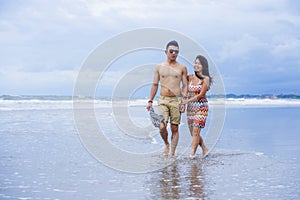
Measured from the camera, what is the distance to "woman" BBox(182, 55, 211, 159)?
702 centimetres

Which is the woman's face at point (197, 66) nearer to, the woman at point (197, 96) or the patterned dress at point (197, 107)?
the woman at point (197, 96)

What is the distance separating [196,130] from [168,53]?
4.44 feet

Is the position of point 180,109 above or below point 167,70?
below

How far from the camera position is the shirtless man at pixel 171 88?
7125 mm

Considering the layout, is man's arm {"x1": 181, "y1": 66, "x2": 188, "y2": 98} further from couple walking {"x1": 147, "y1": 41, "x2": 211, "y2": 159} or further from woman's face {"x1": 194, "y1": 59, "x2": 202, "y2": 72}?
woman's face {"x1": 194, "y1": 59, "x2": 202, "y2": 72}

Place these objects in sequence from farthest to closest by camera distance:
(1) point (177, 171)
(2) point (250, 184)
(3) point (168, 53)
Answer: (3) point (168, 53) < (1) point (177, 171) < (2) point (250, 184)

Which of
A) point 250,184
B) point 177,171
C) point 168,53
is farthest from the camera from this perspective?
point 168,53

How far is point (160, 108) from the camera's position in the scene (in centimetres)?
725

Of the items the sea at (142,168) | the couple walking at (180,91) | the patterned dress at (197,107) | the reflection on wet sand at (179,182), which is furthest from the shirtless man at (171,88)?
the reflection on wet sand at (179,182)

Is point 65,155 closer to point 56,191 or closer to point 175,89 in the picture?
point 175,89

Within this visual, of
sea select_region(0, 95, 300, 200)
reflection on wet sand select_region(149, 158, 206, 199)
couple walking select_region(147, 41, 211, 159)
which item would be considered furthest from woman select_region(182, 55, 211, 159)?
reflection on wet sand select_region(149, 158, 206, 199)

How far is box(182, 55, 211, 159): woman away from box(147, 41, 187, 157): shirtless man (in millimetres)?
139

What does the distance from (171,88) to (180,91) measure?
0.20m

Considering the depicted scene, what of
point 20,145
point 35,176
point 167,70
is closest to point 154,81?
point 167,70
